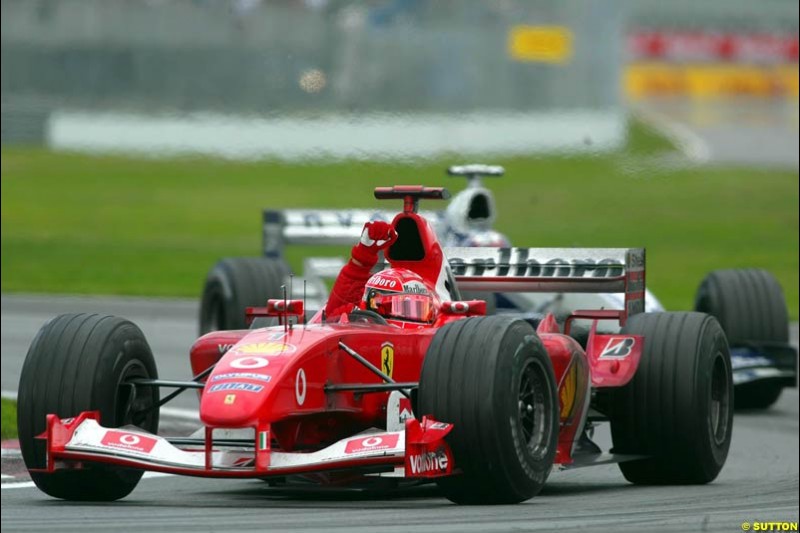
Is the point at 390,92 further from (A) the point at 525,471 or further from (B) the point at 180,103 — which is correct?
(A) the point at 525,471

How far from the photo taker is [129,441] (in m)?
8.87

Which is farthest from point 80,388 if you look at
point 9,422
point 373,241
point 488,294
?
point 488,294

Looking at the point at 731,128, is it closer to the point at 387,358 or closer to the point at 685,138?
the point at 685,138

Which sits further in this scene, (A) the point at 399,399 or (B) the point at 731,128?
(B) the point at 731,128

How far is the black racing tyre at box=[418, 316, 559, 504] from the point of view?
860 centimetres

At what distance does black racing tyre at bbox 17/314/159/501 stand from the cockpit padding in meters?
1.69

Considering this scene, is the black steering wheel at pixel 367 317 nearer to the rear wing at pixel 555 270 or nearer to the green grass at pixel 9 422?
the rear wing at pixel 555 270

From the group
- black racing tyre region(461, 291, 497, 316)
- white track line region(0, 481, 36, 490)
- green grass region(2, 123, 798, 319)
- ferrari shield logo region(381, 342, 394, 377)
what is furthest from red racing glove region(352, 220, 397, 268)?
green grass region(2, 123, 798, 319)

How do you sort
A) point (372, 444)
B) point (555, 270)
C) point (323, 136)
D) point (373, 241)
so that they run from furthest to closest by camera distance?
1. point (323, 136)
2. point (555, 270)
3. point (373, 241)
4. point (372, 444)

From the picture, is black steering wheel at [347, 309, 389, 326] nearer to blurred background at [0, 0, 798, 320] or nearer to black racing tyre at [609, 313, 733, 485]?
black racing tyre at [609, 313, 733, 485]

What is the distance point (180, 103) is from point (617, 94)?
10.9 m

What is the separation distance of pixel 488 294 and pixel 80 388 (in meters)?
5.62

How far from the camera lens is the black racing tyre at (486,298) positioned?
12.9m

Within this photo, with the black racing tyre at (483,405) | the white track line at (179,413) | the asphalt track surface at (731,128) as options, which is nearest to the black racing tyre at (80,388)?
the black racing tyre at (483,405)
